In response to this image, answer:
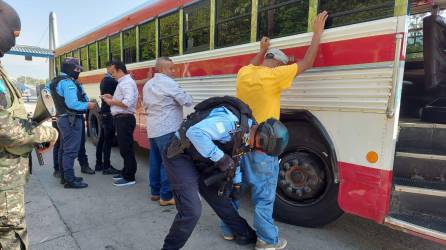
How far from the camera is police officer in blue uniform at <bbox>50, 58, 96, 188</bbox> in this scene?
4.52 m

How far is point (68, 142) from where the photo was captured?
4.68 metres

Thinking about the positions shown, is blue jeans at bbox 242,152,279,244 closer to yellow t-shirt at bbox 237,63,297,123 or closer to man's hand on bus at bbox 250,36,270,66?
yellow t-shirt at bbox 237,63,297,123

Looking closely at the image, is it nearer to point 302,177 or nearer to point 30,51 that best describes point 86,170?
point 302,177

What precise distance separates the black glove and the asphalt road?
105 cm

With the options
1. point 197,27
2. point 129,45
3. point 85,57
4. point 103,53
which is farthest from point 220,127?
point 85,57

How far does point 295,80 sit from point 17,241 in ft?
7.95

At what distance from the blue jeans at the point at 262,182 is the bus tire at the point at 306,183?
519mm

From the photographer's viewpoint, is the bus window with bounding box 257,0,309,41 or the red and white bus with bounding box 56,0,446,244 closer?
the red and white bus with bounding box 56,0,446,244

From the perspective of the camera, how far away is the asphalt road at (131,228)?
3.09 meters

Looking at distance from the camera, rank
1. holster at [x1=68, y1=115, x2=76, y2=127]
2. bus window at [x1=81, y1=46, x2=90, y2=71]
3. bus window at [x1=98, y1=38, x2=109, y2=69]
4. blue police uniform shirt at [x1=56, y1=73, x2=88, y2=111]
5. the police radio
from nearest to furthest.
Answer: the police radio
blue police uniform shirt at [x1=56, y1=73, x2=88, y2=111]
holster at [x1=68, y1=115, x2=76, y2=127]
bus window at [x1=98, y1=38, x2=109, y2=69]
bus window at [x1=81, y1=46, x2=90, y2=71]

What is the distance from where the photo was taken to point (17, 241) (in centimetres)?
198

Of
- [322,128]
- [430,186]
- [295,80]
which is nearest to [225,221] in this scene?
[322,128]

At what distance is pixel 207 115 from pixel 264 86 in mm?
637

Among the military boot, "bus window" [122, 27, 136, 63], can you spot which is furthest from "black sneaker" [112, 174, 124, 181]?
"bus window" [122, 27, 136, 63]
